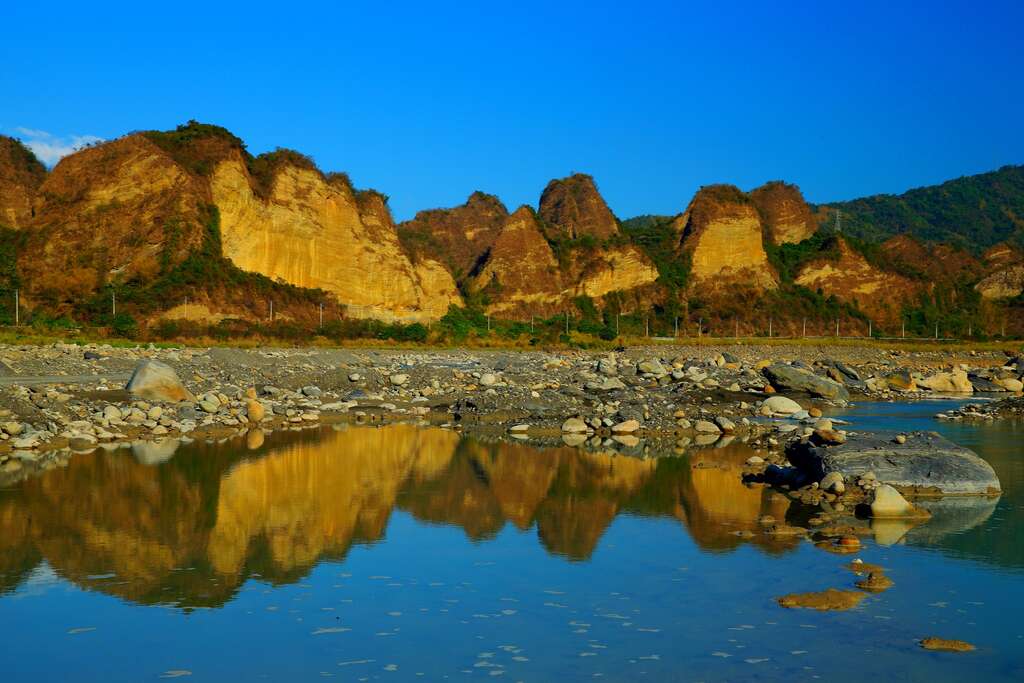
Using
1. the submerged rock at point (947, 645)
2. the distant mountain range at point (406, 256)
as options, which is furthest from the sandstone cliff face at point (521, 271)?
the submerged rock at point (947, 645)

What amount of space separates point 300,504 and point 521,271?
2438 inches

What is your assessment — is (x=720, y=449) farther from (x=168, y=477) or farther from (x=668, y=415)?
(x=168, y=477)

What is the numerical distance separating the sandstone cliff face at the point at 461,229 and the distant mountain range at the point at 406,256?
0.22 meters

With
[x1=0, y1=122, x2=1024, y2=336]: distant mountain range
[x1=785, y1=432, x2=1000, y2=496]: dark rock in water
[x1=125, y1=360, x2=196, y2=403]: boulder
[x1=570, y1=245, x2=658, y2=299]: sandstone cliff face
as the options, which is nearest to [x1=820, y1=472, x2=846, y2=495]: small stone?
[x1=785, y1=432, x2=1000, y2=496]: dark rock in water

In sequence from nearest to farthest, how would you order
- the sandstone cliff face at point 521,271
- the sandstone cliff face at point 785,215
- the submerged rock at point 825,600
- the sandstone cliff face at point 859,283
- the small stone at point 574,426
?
the submerged rock at point 825,600, the small stone at point 574,426, the sandstone cliff face at point 521,271, the sandstone cliff face at point 859,283, the sandstone cliff face at point 785,215

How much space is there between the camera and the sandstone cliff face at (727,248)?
80375 millimetres

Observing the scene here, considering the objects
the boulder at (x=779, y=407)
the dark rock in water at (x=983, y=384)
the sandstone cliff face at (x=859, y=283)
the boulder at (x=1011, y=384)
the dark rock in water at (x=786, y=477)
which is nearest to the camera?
the dark rock in water at (x=786, y=477)

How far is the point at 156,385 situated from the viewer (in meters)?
18.8

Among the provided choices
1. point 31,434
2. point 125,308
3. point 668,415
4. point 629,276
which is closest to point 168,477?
point 31,434

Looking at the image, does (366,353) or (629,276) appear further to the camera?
(629,276)

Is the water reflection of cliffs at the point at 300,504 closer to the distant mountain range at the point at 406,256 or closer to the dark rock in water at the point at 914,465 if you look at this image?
the dark rock in water at the point at 914,465

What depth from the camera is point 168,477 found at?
12.3 meters

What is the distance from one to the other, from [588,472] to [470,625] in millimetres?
6944

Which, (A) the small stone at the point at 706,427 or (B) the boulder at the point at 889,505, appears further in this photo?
(A) the small stone at the point at 706,427
